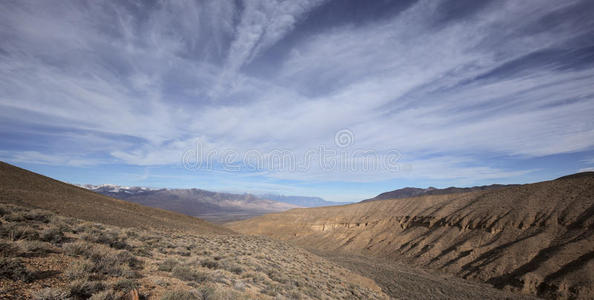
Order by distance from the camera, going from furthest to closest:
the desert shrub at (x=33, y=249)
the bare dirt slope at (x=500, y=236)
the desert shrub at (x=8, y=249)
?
the bare dirt slope at (x=500, y=236) < the desert shrub at (x=33, y=249) < the desert shrub at (x=8, y=249)

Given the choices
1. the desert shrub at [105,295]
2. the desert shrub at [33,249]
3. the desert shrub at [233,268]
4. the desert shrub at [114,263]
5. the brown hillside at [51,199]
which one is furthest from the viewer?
the brown hillside at [51,199]

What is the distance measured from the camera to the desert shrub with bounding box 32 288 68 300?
160 inches

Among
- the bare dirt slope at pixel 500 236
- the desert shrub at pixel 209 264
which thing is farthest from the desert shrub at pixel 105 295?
the bare dirt slope at pixel 500 236

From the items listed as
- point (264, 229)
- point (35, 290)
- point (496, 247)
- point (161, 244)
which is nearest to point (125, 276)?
point (35, 290)

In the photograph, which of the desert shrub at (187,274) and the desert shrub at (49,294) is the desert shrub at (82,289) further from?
the desert shrub at (187,274)

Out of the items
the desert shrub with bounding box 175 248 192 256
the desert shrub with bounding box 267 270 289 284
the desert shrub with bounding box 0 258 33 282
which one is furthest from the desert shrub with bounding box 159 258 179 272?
the desert shrub with bounding box 267 270 289 284

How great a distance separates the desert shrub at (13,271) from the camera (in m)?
4.56

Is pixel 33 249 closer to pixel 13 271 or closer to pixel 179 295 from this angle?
pixel 13 271

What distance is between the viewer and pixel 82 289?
479cm

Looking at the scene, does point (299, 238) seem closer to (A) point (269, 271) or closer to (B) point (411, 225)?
(B) point (411, 225)

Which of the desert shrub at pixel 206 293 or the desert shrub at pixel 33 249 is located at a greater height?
the desert shrub at pixel 33 249

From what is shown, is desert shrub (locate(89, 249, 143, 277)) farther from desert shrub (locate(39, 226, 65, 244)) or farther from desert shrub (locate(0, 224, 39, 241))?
desert shrub (locate(0, 224, 39, 241))

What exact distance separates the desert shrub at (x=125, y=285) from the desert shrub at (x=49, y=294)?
4.07ft

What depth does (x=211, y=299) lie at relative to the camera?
6.15m
